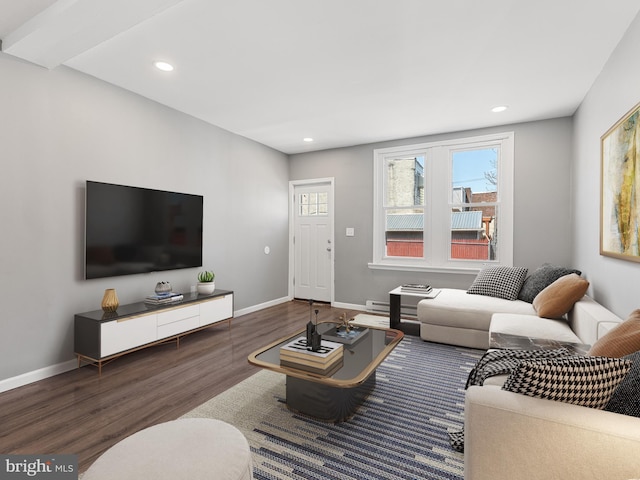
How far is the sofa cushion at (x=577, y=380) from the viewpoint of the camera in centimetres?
Result: 110

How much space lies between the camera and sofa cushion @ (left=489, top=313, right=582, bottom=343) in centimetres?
241

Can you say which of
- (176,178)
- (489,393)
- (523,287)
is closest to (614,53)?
(523,287)

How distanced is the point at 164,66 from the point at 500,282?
3.94m

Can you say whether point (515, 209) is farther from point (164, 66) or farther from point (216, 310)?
point (164, 66)

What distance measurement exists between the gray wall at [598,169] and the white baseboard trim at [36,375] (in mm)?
4268

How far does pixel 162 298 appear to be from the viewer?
328 centimetres

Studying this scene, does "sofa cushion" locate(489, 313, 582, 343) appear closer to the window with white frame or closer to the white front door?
the window with white frame

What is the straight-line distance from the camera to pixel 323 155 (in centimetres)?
542

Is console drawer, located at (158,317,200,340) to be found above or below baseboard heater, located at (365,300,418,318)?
above

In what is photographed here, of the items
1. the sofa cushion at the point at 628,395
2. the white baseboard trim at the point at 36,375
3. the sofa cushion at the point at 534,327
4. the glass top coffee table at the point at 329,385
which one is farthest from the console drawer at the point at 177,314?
the sofa cushion at the point at 628,395

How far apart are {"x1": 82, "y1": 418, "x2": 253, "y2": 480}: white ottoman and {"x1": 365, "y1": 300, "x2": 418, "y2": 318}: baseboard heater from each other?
12.2 ft

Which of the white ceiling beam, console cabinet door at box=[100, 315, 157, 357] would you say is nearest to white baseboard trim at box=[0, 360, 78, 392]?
console cabinet door at box=[100, 315, 157, 357]

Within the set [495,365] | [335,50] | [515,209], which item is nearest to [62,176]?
[335,50]

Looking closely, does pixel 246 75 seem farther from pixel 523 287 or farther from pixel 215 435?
pixel 523 287
